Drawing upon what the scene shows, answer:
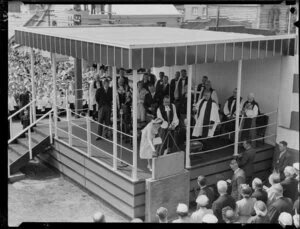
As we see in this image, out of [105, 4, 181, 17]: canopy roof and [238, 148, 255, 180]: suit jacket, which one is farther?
[105, 4, 181, 17]: canopy roof

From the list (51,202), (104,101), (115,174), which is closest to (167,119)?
(115,174)

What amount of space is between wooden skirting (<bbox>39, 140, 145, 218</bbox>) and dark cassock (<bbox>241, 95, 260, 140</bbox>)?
293 cm

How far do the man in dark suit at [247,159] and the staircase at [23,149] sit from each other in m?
4.34

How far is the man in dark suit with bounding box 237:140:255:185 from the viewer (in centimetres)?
745

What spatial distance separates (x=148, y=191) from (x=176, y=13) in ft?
46.6

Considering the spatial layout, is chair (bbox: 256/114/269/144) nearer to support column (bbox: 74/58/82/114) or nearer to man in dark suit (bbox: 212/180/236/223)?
man in dark suit (bbox: 212/180/236/223)

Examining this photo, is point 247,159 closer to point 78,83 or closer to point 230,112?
point 230,112

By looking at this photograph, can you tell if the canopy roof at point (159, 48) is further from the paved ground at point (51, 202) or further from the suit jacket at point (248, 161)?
the paved ground at point (51, 202)

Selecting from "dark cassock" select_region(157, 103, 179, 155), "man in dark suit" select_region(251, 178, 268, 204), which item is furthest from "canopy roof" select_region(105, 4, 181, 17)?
"man in dark suit" select_region(251, 178, 268, 204)

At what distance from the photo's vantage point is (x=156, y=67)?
6820 millimetres

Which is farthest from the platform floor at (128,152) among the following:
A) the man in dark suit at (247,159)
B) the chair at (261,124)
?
the man in dark suit at (247,159)

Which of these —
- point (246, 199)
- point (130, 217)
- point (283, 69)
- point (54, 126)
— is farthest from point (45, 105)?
point (246, 199)

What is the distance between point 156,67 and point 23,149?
13.2 feet

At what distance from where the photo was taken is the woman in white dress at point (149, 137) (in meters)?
6.79
